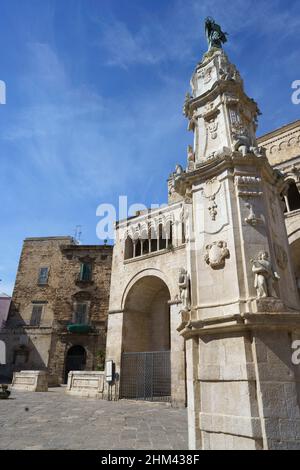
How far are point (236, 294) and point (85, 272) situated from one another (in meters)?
24.5

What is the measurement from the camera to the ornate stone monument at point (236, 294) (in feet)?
13.7

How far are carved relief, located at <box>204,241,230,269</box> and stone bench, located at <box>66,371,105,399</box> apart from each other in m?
14.2

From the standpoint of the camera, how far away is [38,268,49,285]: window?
28.4m

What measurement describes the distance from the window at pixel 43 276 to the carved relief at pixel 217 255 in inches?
1006

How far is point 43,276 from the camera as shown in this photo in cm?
2867

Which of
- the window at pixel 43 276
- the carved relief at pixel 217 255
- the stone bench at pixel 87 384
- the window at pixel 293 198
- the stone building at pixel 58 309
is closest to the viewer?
the carved relief at pixel 217 255

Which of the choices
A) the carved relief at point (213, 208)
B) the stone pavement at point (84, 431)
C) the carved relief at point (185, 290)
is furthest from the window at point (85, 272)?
the carved relief at point (213, 208)

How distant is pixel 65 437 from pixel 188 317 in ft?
13.8

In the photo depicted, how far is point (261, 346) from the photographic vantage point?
4.39 meters

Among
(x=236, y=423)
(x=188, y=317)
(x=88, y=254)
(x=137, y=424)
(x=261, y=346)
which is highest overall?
(x=88, y=254)

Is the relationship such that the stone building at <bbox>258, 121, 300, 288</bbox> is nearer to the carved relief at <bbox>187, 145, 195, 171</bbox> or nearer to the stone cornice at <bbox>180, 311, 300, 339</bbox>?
the carved relief at <bbox>187, 145, 195, 171</bbox>

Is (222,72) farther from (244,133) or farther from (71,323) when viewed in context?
(71,323)

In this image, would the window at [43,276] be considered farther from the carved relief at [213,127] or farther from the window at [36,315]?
the carved relief at [213,127]
